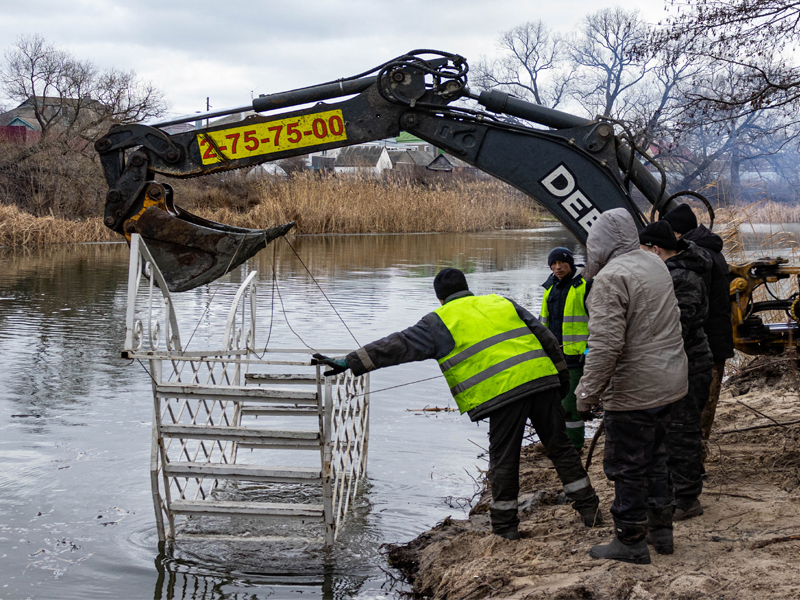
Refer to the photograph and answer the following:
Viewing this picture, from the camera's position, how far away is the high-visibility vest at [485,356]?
4.60 m

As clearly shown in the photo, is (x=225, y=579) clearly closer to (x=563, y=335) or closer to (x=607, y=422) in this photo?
(x=607, y=422)

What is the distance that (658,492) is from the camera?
4.25 meters

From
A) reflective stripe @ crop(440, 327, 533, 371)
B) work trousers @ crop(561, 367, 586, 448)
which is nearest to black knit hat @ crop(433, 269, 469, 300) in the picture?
reflective stripe @ crop(440, 327, 533, 371)

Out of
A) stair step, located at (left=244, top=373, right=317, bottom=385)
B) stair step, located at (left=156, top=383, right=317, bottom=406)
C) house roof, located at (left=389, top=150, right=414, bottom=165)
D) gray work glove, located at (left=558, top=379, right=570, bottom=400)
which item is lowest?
stair step, located at (left=244, top=373, right=317, bottom=385)

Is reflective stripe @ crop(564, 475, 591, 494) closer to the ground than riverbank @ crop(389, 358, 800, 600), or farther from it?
farther from it

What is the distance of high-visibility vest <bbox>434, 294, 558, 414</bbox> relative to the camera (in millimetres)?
4602

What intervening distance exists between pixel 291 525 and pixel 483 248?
931 inches

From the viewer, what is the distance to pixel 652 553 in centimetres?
429

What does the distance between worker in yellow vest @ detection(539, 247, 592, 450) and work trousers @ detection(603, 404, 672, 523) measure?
76.6 inches

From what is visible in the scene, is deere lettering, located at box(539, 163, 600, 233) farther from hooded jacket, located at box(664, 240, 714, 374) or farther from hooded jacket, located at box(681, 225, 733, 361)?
hooded jacket, located at box(664, 240, 714, 374)

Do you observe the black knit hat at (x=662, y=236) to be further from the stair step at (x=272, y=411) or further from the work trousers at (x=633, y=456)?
the stair step at (x=272, y=411)

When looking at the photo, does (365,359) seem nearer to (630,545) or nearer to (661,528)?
(630,545)

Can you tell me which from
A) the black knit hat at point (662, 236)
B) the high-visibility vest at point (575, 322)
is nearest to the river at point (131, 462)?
the high-visibility vest at point (575, 322)

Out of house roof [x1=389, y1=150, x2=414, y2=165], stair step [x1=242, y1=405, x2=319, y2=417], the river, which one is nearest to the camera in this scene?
the river
